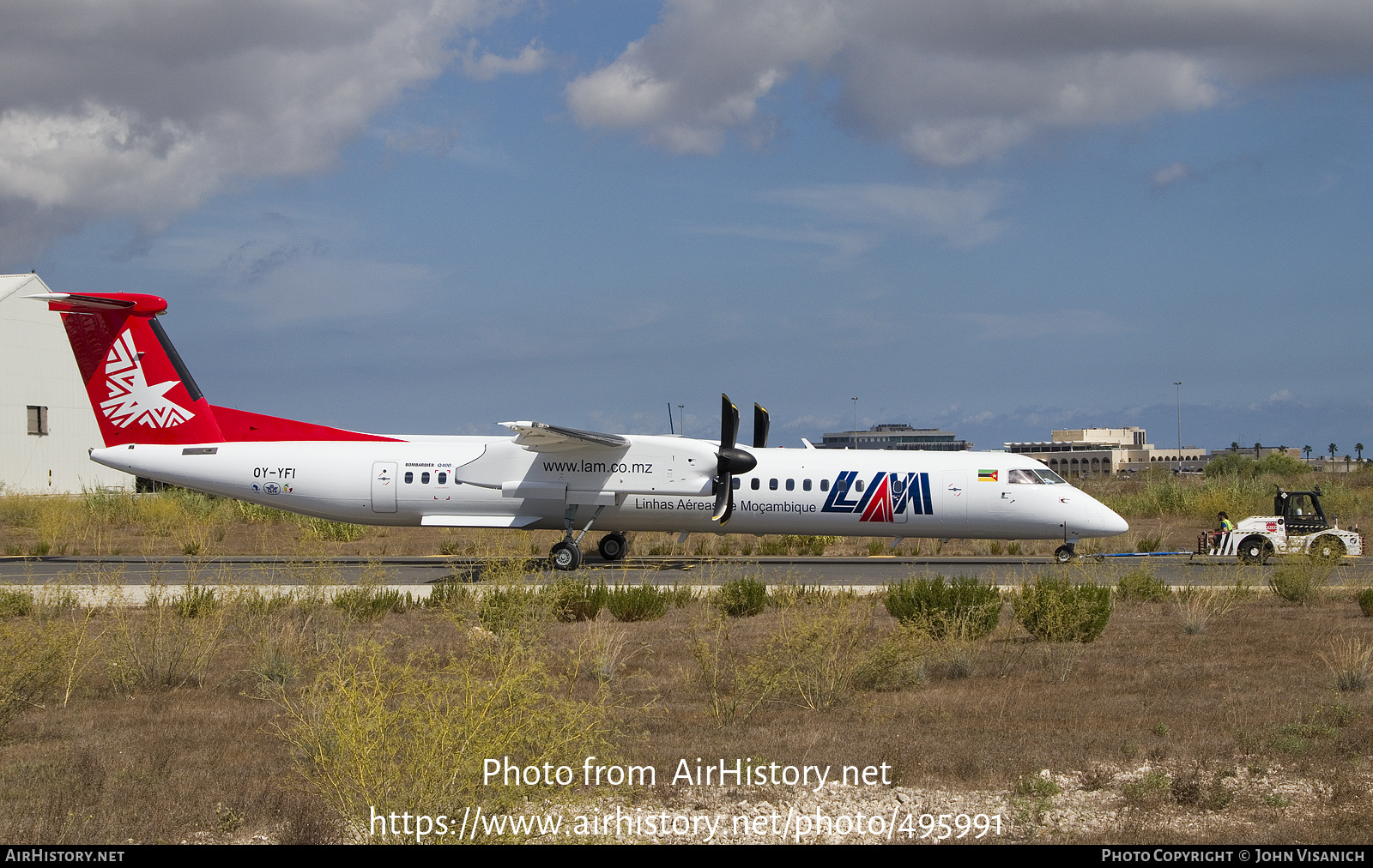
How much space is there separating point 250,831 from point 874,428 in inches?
4740

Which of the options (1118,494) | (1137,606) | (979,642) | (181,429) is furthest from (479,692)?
(1118,494)

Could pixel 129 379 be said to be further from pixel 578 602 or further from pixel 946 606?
pixel 946 606

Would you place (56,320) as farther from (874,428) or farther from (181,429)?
(874,428)

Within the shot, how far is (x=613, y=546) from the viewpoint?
1040 inches

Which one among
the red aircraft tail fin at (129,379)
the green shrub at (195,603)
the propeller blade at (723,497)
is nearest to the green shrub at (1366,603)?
the propeller blade at (723,497)

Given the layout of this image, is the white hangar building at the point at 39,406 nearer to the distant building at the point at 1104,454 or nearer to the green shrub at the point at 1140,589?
the green shrub at the point at 1140,589

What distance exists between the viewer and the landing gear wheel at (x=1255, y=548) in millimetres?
→ 25469

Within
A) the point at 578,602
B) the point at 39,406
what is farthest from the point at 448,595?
the point at 39,406

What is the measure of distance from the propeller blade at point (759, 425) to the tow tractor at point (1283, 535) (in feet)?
39.7

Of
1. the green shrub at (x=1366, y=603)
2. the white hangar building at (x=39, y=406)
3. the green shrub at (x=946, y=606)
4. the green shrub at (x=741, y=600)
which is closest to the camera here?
the green shrub at (x=946, y=606)

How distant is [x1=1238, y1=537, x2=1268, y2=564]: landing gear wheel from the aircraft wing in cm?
1575

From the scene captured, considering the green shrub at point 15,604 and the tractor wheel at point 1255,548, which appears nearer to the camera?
the green shrub at point 15,604

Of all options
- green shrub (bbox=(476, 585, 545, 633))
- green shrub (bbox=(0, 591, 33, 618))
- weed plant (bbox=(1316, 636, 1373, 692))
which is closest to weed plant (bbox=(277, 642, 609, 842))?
green shrub (bbox=(476, 585, 545, 633))

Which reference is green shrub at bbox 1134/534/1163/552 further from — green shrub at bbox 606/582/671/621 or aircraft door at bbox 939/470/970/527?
green shrub at bbox 606/582/671/621
